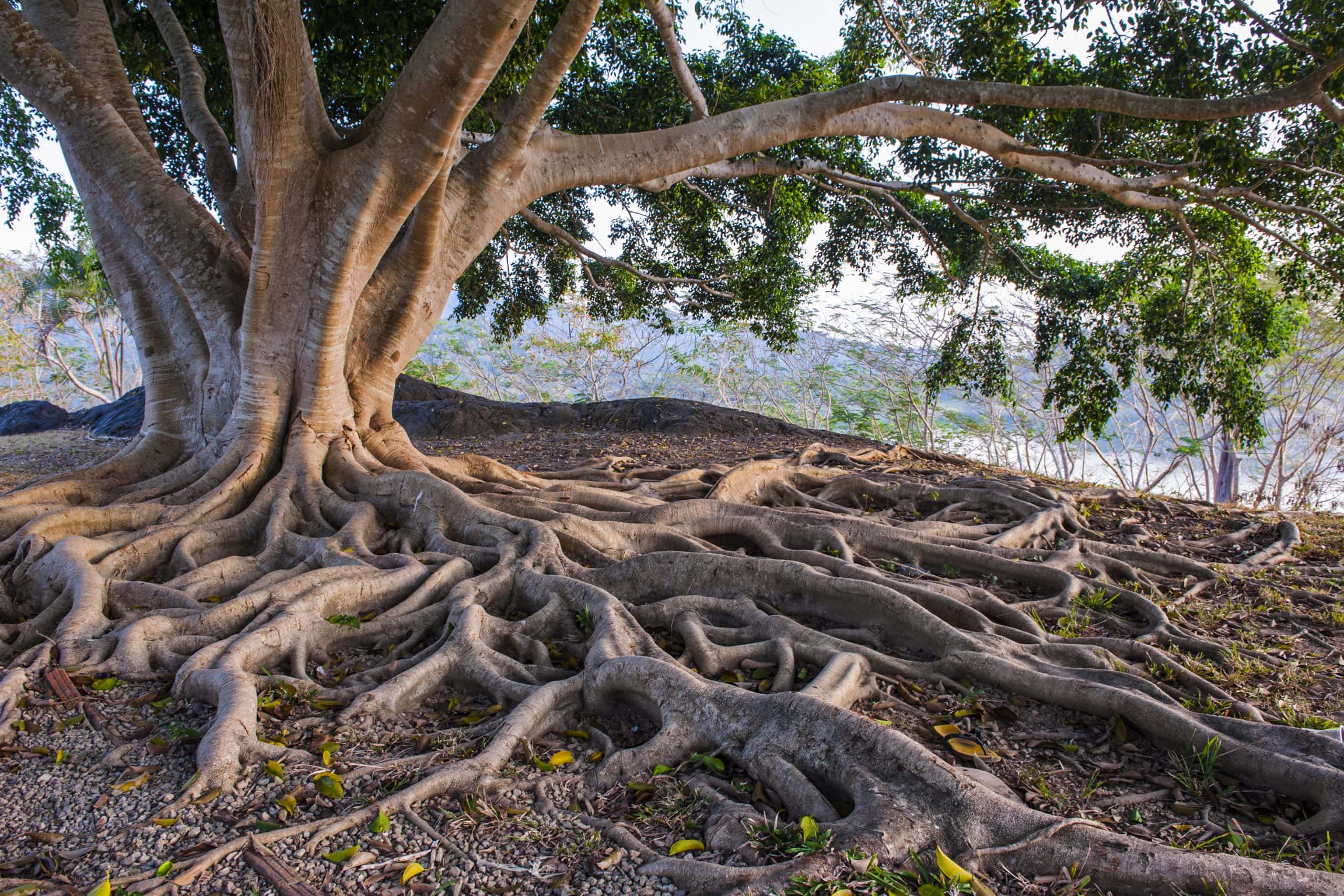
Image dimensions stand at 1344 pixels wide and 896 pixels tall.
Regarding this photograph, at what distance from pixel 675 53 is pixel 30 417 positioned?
12952 mm

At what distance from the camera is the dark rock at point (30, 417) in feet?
41.6

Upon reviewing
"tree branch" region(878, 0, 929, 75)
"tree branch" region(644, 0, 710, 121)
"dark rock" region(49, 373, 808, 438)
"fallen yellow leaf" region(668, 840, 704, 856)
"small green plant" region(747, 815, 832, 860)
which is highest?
"tree branch" region(878, 0, 929, 75)

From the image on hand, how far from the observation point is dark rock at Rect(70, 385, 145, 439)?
11.9 meters

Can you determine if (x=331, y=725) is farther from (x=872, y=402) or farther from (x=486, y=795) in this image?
(x=872, y=402)

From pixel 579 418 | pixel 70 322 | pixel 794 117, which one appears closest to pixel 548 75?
pixel 794 117

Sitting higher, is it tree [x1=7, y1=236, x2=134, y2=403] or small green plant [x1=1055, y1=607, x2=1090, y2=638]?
tree [x1=7, y1=236, x2=134, y2=403]

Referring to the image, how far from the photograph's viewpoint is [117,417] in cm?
1240

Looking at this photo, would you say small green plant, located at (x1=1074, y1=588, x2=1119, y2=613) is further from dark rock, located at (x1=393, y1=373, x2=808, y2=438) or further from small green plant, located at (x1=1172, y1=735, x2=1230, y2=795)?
dark rock, located at (x1=393, y1=373, x2=808, y2=438)

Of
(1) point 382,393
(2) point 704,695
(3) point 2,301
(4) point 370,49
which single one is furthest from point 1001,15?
(3) point 2,301

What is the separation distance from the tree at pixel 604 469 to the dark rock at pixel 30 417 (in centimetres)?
608

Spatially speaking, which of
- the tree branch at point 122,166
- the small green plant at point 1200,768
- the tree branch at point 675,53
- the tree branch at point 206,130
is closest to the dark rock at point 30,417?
the tree branch at point 206,130

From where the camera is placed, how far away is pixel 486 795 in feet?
7.92

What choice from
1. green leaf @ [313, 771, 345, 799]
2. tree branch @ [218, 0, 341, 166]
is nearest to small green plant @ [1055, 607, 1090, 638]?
green leaf @ [313, 771, 345, 799]

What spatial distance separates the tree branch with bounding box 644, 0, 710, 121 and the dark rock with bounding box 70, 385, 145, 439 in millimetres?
9435
